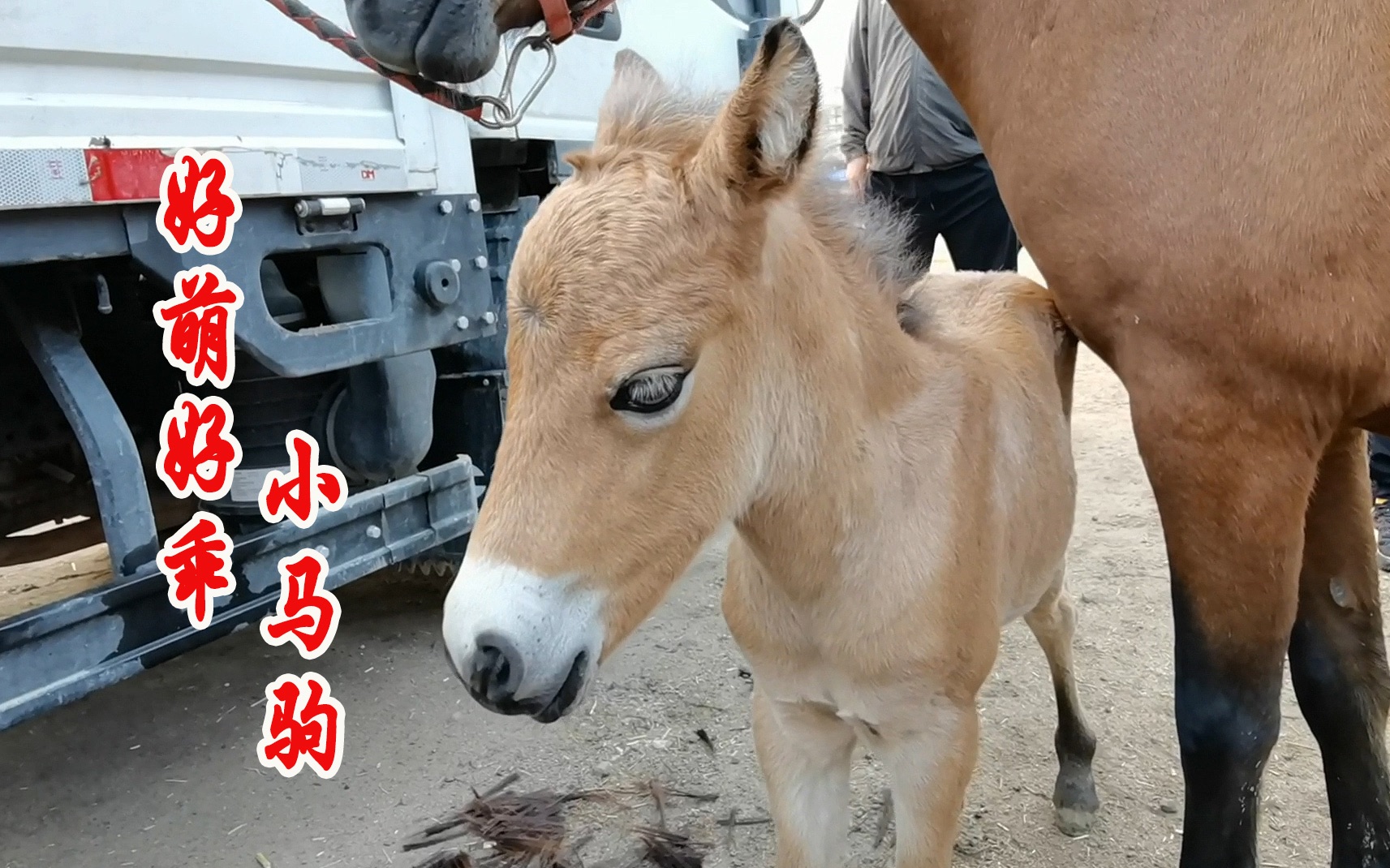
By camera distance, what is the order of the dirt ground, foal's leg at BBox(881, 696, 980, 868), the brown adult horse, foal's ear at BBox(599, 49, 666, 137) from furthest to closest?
the dirt ground, foal's leg at BBox(881, 696, 980, 868), foal's ear at BBox(599, 49, 666, 137), the brown adult horse

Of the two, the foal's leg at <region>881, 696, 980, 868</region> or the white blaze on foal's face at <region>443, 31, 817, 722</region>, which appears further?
the foal's leg at <region>881, 696, 980, 868</region>

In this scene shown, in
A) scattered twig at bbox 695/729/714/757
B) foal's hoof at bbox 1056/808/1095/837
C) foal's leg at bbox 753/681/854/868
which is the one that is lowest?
foal's hoof at bbox 1056/808/1095/837

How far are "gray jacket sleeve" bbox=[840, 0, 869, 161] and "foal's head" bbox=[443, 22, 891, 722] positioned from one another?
245cm

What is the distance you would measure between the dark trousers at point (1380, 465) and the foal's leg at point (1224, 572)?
8.88 feet

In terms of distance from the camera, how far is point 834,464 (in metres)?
1.46

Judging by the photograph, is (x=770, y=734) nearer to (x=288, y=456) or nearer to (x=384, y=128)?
(x=288, y=456)

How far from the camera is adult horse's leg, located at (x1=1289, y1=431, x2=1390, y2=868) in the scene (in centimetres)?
179

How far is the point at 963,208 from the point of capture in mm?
3285

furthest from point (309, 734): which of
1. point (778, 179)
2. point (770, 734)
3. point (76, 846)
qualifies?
point (778, 179)

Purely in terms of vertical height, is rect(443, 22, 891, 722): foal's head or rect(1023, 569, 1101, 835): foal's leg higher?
rect(443, 22, 891, 722): foal's head

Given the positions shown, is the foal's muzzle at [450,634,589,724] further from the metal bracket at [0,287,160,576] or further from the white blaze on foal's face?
the metal bracket at [0,287,160,576]
